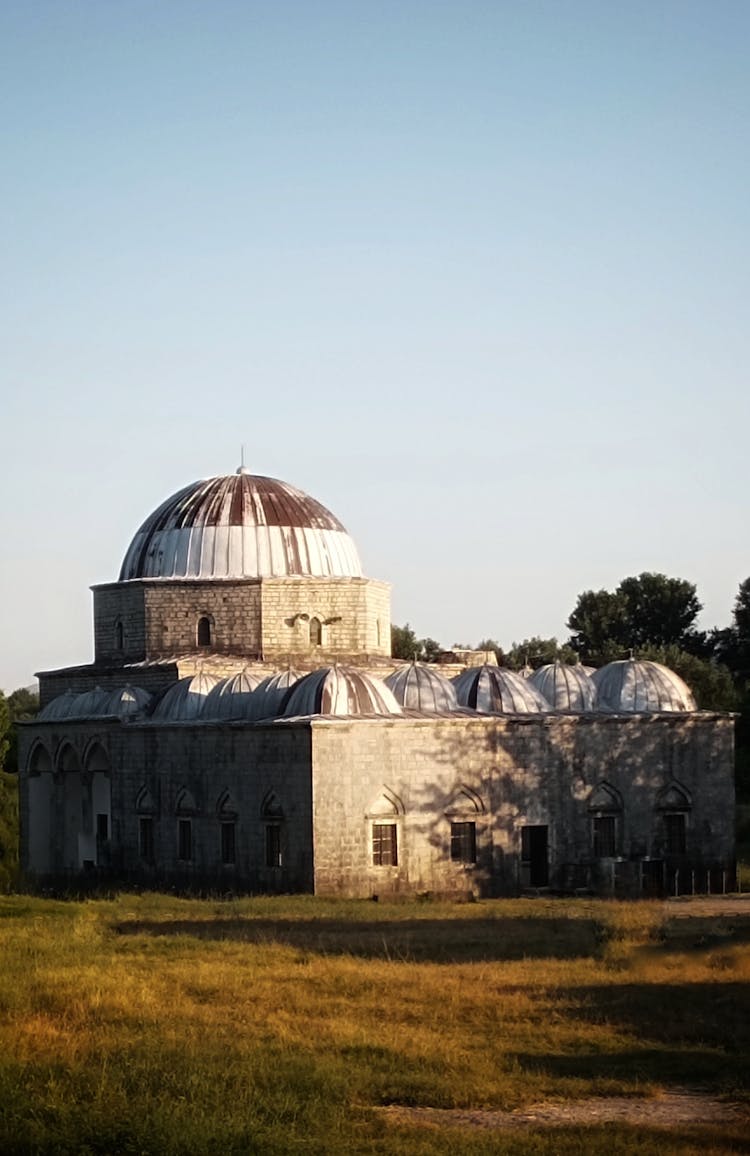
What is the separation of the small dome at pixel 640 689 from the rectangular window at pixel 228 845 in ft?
26.0

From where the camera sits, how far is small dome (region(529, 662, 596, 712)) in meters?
37.4

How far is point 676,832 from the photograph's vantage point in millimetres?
35594

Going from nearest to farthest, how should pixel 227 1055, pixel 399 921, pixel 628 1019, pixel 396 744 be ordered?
pixel 227 1055
pixel 628 1019
pixel 399 921
pixel 396 744

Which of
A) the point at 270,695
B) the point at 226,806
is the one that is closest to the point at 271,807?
the point at 226,806

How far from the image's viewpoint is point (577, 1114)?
13.6 metres

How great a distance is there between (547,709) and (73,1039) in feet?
68.2

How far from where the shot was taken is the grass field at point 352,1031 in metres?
12.8

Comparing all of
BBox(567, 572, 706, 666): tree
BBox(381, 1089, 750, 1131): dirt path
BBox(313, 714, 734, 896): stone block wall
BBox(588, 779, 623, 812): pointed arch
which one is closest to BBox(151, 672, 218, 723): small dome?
BBox(313, 714, 734, 896): stone block wall

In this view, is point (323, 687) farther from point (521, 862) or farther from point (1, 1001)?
point (1, 1001)

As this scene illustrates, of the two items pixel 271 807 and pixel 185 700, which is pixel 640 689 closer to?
pixel 271 807

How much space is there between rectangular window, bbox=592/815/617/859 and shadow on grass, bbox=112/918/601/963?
750 cm

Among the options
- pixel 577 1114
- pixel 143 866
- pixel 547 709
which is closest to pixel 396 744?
pixel 547 709

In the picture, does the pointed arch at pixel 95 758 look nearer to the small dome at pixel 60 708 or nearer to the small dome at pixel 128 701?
the small dome at pixel 128 701

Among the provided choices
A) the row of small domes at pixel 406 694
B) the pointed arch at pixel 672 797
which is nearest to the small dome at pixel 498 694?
the row of small domes at pixel 406 694
